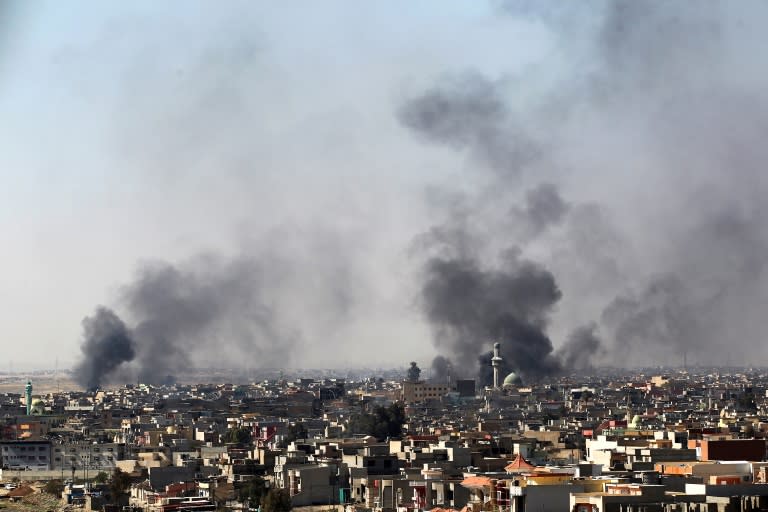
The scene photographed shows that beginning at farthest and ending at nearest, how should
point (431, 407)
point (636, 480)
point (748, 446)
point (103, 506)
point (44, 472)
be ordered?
point (431, 407) → point (44, 472) → point (103, 506) → point (748, 446) → point (636, 480)

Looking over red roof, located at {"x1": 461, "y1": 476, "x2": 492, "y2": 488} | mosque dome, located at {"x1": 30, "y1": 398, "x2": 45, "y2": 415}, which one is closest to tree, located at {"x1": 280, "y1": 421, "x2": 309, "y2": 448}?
mosque dome, located at {"x1": 30, "y1": 398, "x2": 45, "y2": 415}

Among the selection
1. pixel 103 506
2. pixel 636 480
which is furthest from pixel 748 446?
pixel 103 506

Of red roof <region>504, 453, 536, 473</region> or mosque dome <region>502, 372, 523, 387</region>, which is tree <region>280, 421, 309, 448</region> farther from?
mosque dome <region>502, 372, 523, 387</region>

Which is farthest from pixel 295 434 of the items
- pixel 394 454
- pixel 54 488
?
pixel 394 454

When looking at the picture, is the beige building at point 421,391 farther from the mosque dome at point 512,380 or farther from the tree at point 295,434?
the tree at point 295,434

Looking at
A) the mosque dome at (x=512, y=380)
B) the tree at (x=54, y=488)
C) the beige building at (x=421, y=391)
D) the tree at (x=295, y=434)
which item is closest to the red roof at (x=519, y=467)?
the tree at (x=54, y=488)

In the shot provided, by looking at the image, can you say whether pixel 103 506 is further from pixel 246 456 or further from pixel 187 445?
pixel 187 445

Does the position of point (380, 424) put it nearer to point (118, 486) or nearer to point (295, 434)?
point (295, 434)
